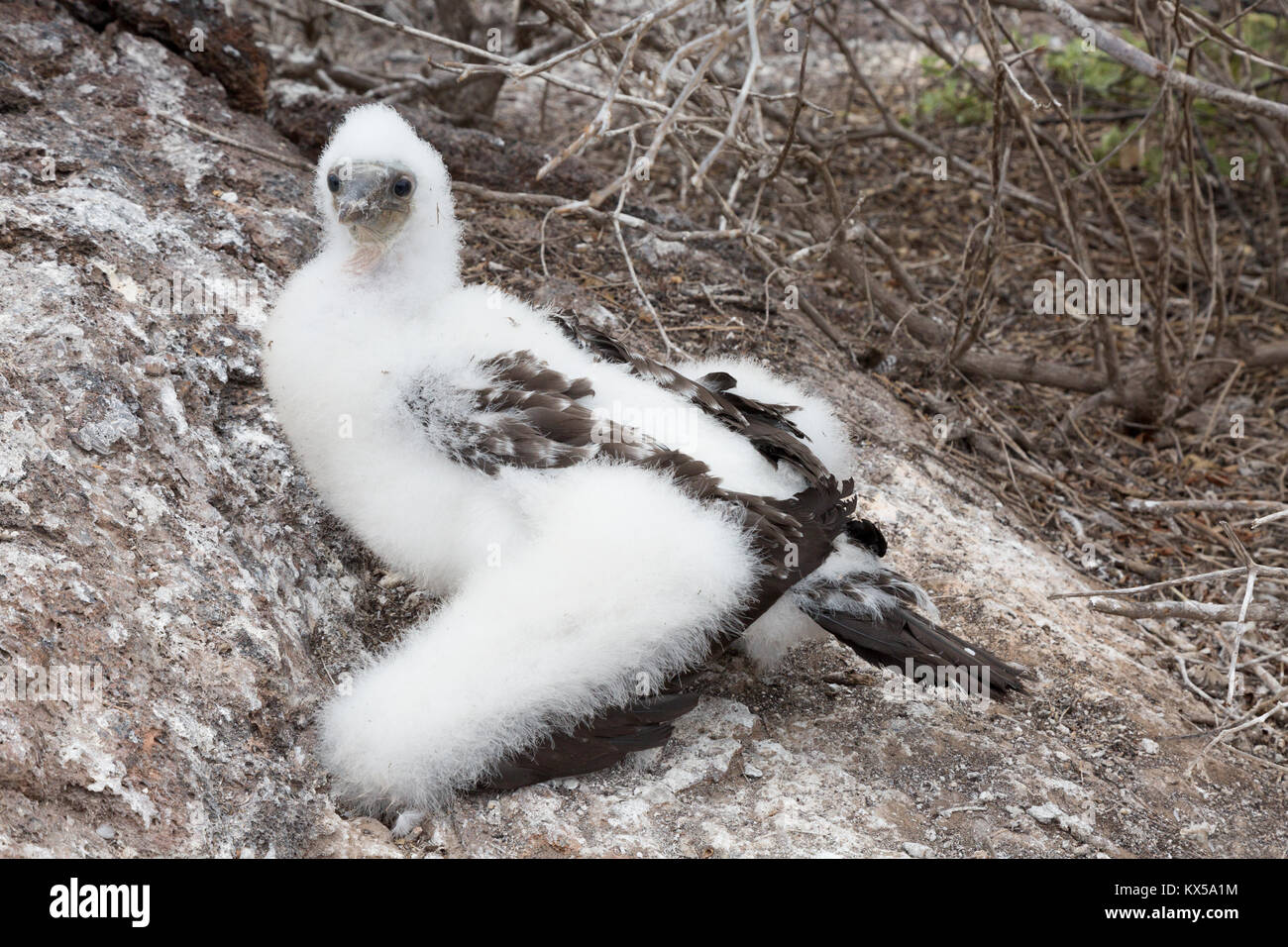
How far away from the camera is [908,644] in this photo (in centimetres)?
245

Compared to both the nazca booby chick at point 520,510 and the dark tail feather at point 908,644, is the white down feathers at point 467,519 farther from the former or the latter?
the dark tail feather at point 908,644

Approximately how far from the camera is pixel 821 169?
3990 mm

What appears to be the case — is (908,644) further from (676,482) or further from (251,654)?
(251,654)

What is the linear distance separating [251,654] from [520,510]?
0.61 meters

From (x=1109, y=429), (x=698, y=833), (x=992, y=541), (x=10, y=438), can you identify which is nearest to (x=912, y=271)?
(x=1109, y=429)

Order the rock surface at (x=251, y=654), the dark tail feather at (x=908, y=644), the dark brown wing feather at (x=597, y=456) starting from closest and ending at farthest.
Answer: the rock surface at (x=251, y=654) < the dark brown wing feather at (x=597, y=456) < the dark tail feather at (x=908, y=644)

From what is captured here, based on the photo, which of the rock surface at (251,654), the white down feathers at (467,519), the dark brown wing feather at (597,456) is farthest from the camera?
the dark brown wing feather at (597,456)

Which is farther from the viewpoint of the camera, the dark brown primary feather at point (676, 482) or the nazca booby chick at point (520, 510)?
the dark brown primary feather at point (676, 482)

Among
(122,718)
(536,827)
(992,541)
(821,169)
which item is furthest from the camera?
(821,169)

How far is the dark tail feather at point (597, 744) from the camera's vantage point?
89.5 inches

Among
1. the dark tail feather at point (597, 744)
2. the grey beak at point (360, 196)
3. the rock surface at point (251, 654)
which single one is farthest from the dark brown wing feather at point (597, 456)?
the grey beak at point (360, 196)

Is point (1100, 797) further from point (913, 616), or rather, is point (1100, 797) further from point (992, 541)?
point (992, 541)

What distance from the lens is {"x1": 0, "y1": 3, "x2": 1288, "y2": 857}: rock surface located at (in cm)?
203

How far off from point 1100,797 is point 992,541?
1.07 meters
